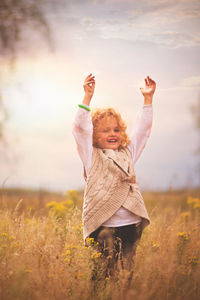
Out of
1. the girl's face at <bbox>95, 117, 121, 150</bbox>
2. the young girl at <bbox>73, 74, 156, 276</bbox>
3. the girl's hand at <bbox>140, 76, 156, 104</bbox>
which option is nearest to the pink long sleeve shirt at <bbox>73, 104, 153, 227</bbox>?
the young girl at <bbox>73, 74, 156, 276</bbox>

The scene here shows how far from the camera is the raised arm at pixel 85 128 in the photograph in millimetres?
2486

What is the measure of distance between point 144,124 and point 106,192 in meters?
0.74

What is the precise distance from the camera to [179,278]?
2.62 meters

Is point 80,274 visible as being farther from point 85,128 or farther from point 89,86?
point 89,86

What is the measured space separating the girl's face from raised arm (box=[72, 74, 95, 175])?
0.18m

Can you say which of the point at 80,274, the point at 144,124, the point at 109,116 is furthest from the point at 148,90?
the point at 80,274

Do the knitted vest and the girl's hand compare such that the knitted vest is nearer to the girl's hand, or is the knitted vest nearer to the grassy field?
the grassy field

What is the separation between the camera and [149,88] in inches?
115

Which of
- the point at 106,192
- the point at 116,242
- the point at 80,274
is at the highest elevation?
the point at 106,192

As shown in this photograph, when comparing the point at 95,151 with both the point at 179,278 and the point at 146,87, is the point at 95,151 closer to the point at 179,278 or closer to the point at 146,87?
the point at 146,87

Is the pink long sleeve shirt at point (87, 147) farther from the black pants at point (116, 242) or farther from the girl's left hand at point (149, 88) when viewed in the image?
the girl's left hand at point (149, 88)

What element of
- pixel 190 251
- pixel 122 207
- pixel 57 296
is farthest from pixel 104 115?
pixel 190 251

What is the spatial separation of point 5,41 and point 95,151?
2.28m

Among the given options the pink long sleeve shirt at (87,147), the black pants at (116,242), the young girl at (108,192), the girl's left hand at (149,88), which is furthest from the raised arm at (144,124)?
the black pants at (116,242)
